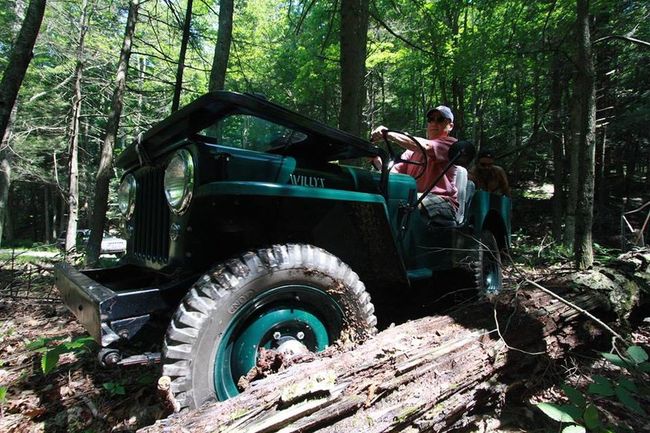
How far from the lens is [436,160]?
348cm

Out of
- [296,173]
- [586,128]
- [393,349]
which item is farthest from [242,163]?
[586,128]

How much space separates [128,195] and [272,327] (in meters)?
1.52

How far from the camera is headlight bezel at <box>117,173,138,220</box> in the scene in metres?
2.73

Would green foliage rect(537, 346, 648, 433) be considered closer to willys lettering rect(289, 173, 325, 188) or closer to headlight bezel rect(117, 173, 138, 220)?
willys lettering rect(289, 173, 325, 188)

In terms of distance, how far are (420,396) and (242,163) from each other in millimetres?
1510

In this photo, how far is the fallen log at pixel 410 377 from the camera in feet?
4.86

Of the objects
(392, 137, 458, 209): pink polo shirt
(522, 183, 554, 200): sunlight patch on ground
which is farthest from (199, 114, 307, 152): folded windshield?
(522, 183, 554, 200): sunlight patch on ground

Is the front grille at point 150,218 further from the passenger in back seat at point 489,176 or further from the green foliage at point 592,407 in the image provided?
the passenger in back seat at point 489,176

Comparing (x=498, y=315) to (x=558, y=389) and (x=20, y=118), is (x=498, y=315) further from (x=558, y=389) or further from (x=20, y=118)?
(x=20, y=118)

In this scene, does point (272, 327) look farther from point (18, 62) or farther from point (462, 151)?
point (18, 62)

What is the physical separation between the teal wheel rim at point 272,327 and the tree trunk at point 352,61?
3920 millimetres

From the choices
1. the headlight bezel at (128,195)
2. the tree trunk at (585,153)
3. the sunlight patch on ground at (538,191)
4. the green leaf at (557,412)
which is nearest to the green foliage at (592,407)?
the green leaf at (557,412)

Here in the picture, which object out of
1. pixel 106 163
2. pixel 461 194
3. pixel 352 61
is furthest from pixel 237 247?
pixel 106 163

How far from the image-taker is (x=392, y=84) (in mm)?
21844
